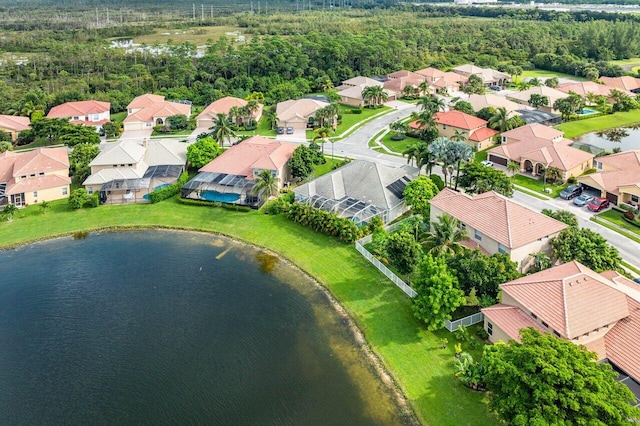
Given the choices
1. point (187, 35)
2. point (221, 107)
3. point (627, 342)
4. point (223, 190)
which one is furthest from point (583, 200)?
point (187, 35)

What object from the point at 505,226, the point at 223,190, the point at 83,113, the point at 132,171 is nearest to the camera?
the point at 505,226

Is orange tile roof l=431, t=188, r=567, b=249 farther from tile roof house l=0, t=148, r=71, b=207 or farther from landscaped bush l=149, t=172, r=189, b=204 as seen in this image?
tile roof house l=0, t=148, r=71, b=207

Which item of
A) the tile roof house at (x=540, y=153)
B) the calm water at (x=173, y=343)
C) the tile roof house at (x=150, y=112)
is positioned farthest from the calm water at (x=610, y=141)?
the tile roof house at (x=150, y=112)

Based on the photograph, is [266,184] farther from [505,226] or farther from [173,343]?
[505,226]

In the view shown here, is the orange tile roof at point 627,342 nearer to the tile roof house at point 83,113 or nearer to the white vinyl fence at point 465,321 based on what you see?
the white vinyl fence at point 465,321

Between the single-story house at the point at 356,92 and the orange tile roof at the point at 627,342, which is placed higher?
the single-story house at the point at 356,92

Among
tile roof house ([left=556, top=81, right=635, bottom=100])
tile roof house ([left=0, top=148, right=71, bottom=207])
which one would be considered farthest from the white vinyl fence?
tile roof house ([left=556, top=81, right=635, bottom=100])

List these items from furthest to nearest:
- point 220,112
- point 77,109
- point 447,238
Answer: point 77,109 → point 220,112 → point 447,238
